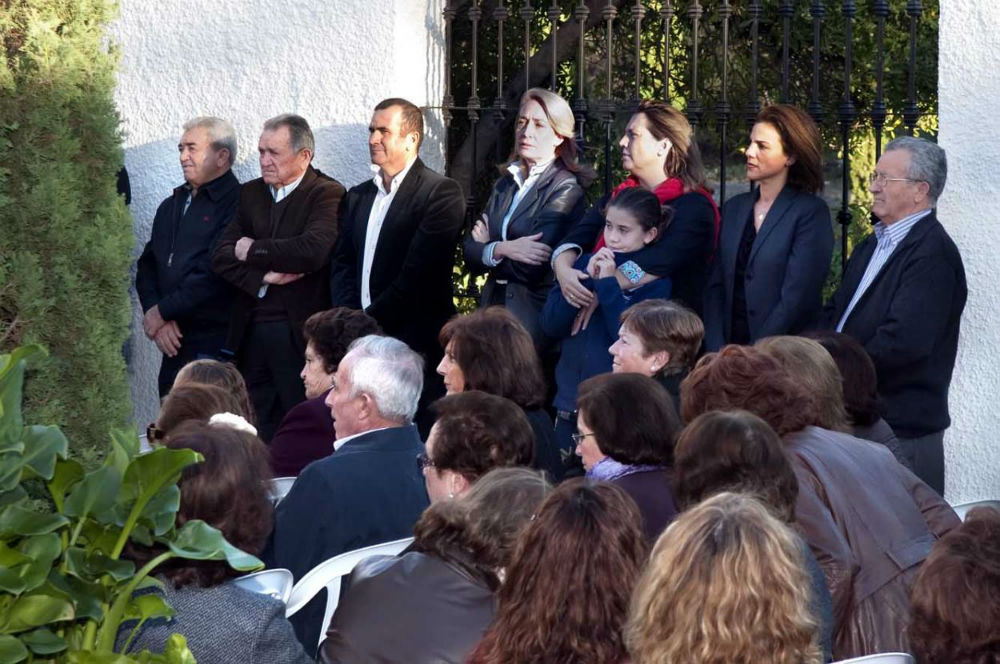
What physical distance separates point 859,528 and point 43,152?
2148 millimetres

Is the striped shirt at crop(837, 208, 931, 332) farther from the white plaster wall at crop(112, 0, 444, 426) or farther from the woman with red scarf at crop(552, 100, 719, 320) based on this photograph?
the white plaster wall at crop(112, 0, 444, 426)

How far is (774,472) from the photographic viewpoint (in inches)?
136

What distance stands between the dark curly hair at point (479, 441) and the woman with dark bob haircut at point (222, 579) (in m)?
0.61

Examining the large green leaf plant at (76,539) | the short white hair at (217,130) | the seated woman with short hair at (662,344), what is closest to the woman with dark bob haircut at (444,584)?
the large green leaf plant at (76,539)

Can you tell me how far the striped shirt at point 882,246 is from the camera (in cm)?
553

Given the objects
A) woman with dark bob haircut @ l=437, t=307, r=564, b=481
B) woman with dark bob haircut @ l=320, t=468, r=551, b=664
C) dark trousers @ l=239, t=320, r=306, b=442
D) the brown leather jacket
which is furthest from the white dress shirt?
woman with dark bob haircut @ l=320, t=468, r=551, b=664

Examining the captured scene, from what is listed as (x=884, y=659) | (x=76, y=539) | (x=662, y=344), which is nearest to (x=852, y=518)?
(x=884, y=659)

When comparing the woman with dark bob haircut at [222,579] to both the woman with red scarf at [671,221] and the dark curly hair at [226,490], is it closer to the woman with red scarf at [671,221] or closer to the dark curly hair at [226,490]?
the dark curly hair at [226,490]

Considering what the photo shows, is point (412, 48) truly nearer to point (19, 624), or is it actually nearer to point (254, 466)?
point (254, 466)

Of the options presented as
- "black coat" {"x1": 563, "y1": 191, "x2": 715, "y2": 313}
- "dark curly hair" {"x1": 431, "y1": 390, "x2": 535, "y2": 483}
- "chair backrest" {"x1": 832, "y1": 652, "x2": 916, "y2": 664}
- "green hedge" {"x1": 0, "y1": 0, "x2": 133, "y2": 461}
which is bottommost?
"chair backrest" {"x1": 832, "y1": 652, "x2": 916, "y2": 664}

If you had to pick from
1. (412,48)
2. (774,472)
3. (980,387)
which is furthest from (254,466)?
(412,48)

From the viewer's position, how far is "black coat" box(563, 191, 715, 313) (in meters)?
5.85

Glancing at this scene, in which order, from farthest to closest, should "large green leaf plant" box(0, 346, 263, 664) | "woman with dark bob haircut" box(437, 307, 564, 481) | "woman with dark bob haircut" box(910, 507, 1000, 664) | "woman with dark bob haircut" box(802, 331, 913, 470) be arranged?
"woman with dark bob haircut" box(437, 307, 564, 481)
"woman with dark bob haircut" box(802, 331, 913, 470)
"woman with dark bob haircut" box(910, 507, 1000, 664)
"large green leaf plant" box(0, 346, 263, 664)

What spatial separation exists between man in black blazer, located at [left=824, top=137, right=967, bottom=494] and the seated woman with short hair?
2.34 feet
